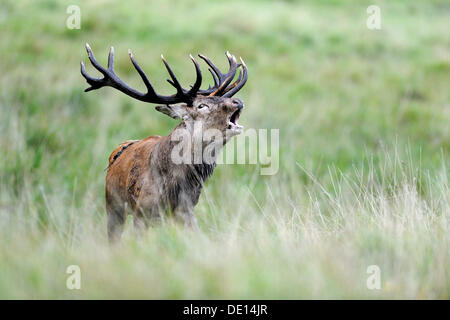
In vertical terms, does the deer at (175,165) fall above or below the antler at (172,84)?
below

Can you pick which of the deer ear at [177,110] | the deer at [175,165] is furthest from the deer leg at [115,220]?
the deer ear at [177,110]

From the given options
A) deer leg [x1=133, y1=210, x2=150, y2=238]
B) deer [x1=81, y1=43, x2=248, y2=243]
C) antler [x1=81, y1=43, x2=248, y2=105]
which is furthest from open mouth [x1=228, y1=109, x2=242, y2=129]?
deer leg [x1=133, y1=210, x2=150, y2=238]

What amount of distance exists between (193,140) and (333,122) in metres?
6.14

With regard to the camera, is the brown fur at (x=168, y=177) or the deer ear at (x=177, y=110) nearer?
the brown fur at (x=168, y=177)

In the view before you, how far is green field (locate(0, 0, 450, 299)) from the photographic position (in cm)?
322

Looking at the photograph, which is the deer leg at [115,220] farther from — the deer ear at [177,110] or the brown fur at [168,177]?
the deer ear at [177,110]

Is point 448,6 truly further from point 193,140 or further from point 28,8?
point 193,140

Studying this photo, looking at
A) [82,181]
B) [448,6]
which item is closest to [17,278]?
[82,181]

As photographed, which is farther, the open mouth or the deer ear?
the deer ear

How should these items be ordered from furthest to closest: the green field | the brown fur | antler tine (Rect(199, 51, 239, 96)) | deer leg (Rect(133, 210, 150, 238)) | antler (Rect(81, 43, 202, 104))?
1. antler tine (Rect(199, 51, 239, 96))
2. antler (Rect(81, 43, 202, 104))
3. the brown fur
4. deer leg (Rect(133, 210, 150, 238))
5. the green field

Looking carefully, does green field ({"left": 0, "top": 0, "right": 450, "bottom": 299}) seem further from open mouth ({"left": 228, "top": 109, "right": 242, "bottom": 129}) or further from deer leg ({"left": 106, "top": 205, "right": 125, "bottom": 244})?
open mouth ({"left": 228, "top": 109, "right": 242, "bottom": 129})

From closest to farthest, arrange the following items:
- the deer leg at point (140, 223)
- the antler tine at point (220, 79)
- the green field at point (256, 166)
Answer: the green field at point (256, 166)
the deer leg at point (140, 223)
the antler tine at point (220, 79)

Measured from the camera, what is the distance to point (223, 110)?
4520mm

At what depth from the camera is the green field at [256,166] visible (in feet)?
10.6
